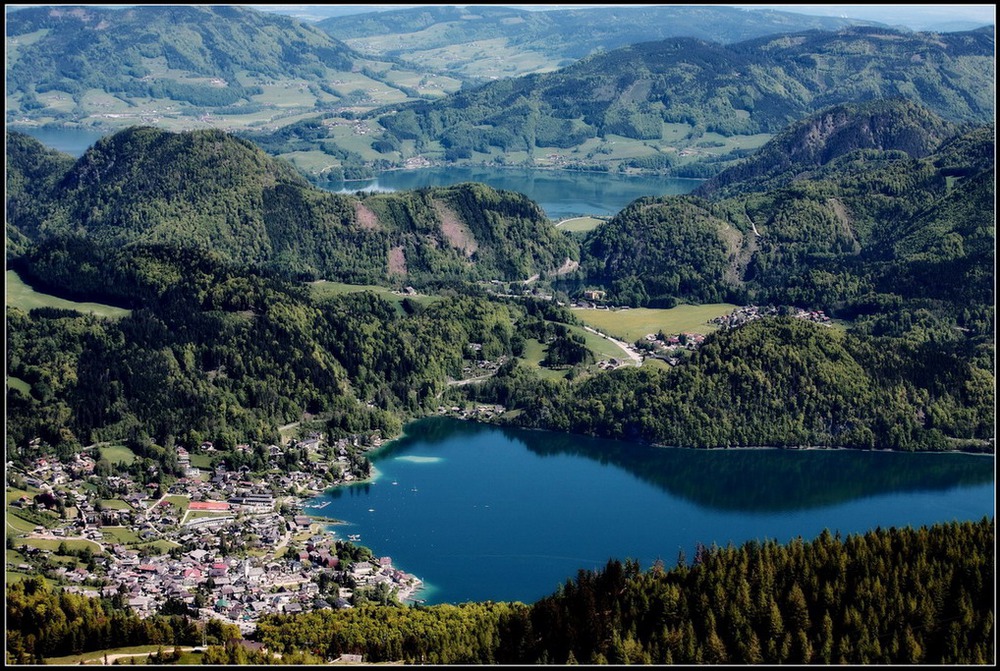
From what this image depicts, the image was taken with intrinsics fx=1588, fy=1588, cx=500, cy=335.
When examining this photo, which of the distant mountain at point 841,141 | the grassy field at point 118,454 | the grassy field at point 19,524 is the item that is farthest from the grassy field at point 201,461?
the distant mountain at point 841,141

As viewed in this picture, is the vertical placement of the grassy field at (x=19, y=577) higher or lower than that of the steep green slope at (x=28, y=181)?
higher

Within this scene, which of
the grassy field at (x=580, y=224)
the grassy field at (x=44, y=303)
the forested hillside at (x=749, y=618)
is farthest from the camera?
the grassy field at (x=580, y=224)

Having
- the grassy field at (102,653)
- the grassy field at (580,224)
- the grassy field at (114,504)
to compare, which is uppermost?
the grassy field at (102,653)

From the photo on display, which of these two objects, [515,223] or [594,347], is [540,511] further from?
[515,223]

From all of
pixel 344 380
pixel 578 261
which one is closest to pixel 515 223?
pixel 578 261

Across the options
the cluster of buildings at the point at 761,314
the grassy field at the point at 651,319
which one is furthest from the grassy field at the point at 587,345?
the cluster of buildings at the point at 761,314

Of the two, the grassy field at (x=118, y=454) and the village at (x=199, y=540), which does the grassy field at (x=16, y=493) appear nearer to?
the village at (x=199, y=540)

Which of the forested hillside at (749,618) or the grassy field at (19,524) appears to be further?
the grassy field at (19,524)

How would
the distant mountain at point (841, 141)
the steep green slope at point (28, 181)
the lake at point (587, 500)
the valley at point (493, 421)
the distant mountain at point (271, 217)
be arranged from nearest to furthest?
the valley at point (493, 421)
the lake at point (587, 500)
the distant mountain at point (271, 217)
the steep green slope at point (28, 181)
the distant mountain at point (841, 141)
